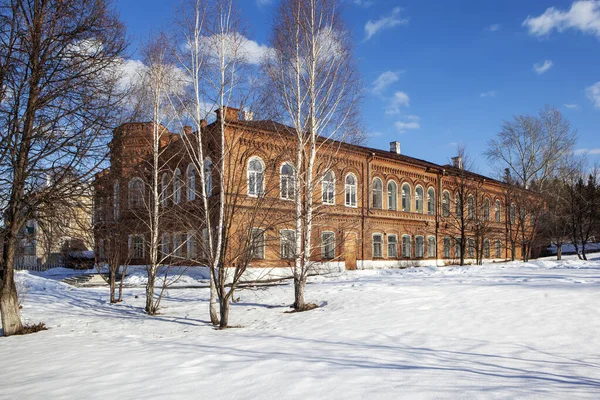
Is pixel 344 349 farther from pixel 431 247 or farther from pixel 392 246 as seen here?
pixel 431 247

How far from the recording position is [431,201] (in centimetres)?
3391

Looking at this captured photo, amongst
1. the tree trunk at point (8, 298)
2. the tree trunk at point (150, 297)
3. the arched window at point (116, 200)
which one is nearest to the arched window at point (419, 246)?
the arched window at point (116, 200)

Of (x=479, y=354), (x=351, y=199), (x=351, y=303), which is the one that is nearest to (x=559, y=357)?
(x=479, y=354)

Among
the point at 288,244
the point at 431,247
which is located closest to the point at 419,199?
the point at 431,247

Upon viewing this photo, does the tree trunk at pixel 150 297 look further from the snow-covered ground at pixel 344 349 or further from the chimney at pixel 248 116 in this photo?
the chimney at pixel 248 116

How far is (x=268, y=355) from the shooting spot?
22.9 feet

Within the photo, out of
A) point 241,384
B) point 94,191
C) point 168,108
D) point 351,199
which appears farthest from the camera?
point 351,199

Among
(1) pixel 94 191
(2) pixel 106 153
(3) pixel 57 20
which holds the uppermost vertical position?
(3) pixel 57 20

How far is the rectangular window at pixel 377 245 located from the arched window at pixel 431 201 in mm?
5903

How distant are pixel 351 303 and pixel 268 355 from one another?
5.49m

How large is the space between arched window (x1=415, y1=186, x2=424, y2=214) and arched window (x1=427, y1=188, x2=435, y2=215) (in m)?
0.79

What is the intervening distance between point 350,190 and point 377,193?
2693 millimetres

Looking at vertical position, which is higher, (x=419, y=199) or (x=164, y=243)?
(x=419, y=199)

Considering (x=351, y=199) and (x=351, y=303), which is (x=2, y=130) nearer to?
(x=351, y=303)
